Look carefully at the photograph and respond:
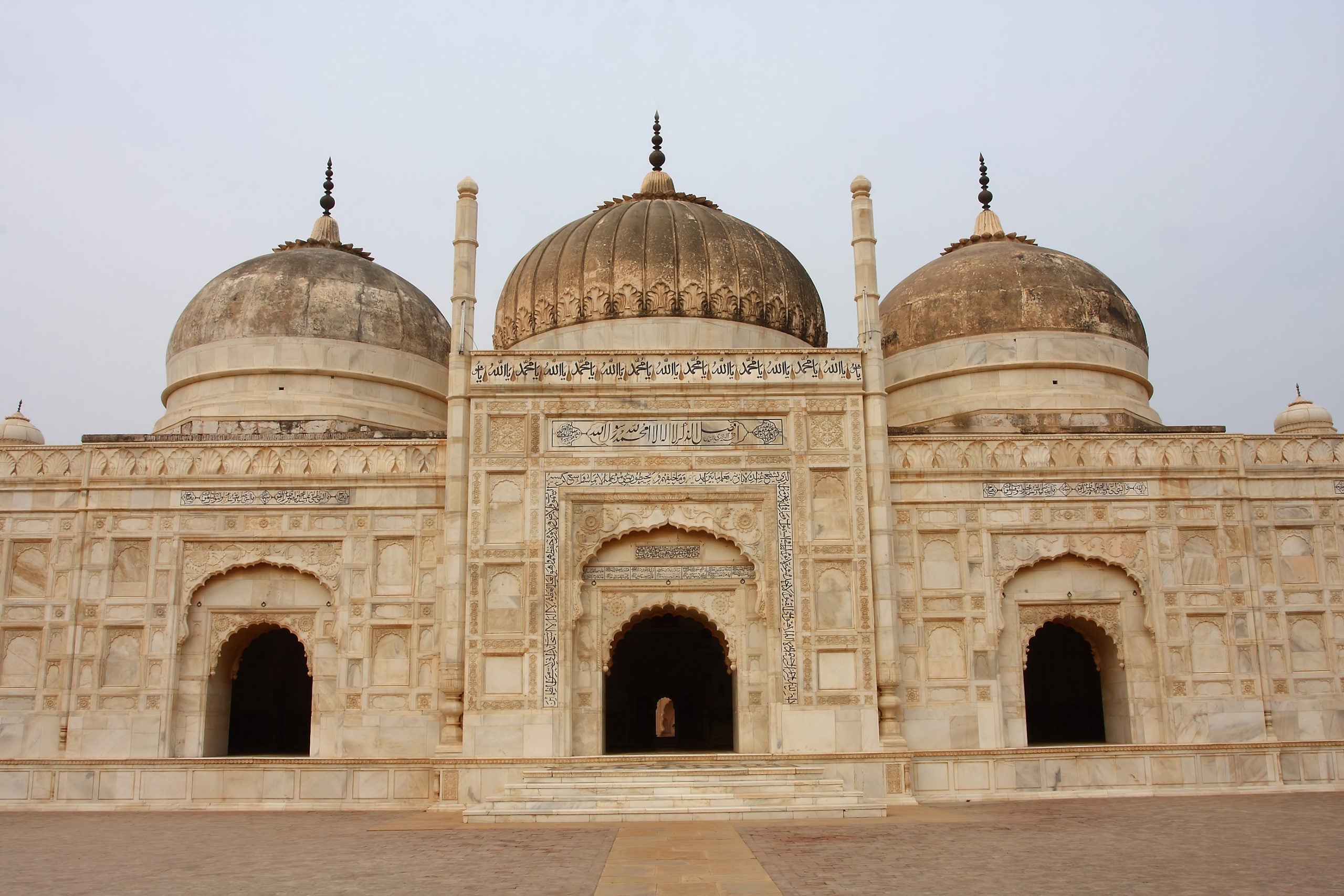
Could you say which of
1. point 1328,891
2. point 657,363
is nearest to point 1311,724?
point 1328,891

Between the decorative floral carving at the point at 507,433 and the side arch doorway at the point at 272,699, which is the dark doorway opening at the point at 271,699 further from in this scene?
the decorative floral carving at the point at 507,433

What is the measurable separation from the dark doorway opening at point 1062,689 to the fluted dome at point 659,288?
18.4 feet

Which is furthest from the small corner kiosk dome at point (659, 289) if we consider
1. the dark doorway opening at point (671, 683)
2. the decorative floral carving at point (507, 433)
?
the dark doorway opening at point (671, 683)

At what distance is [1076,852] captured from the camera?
7.92 metres

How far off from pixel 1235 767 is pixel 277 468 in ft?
37.6

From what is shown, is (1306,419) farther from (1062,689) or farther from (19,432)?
(19,432)

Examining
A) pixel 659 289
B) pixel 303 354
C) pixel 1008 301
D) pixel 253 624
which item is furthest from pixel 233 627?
pixel 1008 301

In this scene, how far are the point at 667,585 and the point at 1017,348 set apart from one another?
268 inches

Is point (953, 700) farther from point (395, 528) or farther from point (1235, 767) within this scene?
point (395, 528)

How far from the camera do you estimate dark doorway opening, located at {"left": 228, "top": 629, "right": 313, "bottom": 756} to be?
16047mm

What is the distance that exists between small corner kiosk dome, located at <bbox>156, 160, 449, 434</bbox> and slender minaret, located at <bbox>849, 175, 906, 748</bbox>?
6.88 metres

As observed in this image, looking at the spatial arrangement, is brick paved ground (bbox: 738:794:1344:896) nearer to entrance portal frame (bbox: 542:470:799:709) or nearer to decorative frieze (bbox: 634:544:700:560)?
entrance portal frame (bbox: 542:470:799:709)

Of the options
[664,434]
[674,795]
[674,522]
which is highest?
[664,434]

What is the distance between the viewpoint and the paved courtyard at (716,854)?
262 inches
